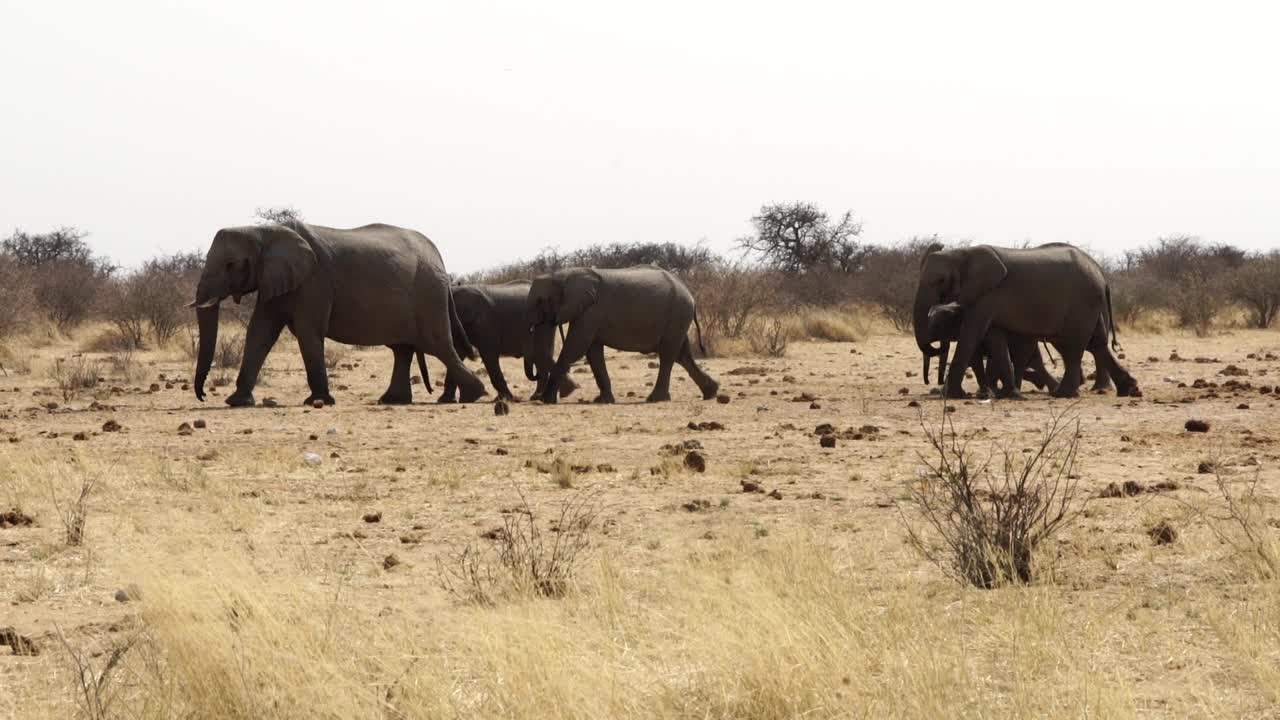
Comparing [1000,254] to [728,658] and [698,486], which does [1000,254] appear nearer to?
[698,486]

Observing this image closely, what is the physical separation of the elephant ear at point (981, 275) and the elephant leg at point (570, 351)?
4.35 m

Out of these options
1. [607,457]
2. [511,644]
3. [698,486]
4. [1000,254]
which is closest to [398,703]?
[511,644]

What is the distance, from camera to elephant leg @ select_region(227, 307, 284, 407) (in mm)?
16234

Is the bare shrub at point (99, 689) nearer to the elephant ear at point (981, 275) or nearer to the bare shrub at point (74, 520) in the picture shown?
the bare shrub at point (74, 520)

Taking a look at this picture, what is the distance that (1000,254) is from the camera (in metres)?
18.1

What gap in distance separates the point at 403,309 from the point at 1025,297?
281 inches

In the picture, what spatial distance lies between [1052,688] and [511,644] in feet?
5.64

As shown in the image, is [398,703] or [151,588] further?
[151,588]

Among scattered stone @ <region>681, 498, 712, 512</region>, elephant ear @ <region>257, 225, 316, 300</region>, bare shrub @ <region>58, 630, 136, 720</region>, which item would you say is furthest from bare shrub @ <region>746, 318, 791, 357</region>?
bare shrub @ <region>58, 630, 136, 720</region>

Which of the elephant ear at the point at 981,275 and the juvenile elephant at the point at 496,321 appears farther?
the juvenile elephant at the point at 496,321

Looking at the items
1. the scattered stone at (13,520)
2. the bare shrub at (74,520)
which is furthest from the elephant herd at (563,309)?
the bare shrub at (74,520)

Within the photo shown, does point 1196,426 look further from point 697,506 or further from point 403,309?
point 403,309

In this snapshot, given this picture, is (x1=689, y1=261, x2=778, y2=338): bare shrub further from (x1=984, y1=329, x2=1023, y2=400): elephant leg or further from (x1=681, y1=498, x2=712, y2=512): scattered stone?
(x1=681, y1=498, x2=712, y2=512): scattered stone

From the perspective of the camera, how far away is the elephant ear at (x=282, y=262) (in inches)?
651
